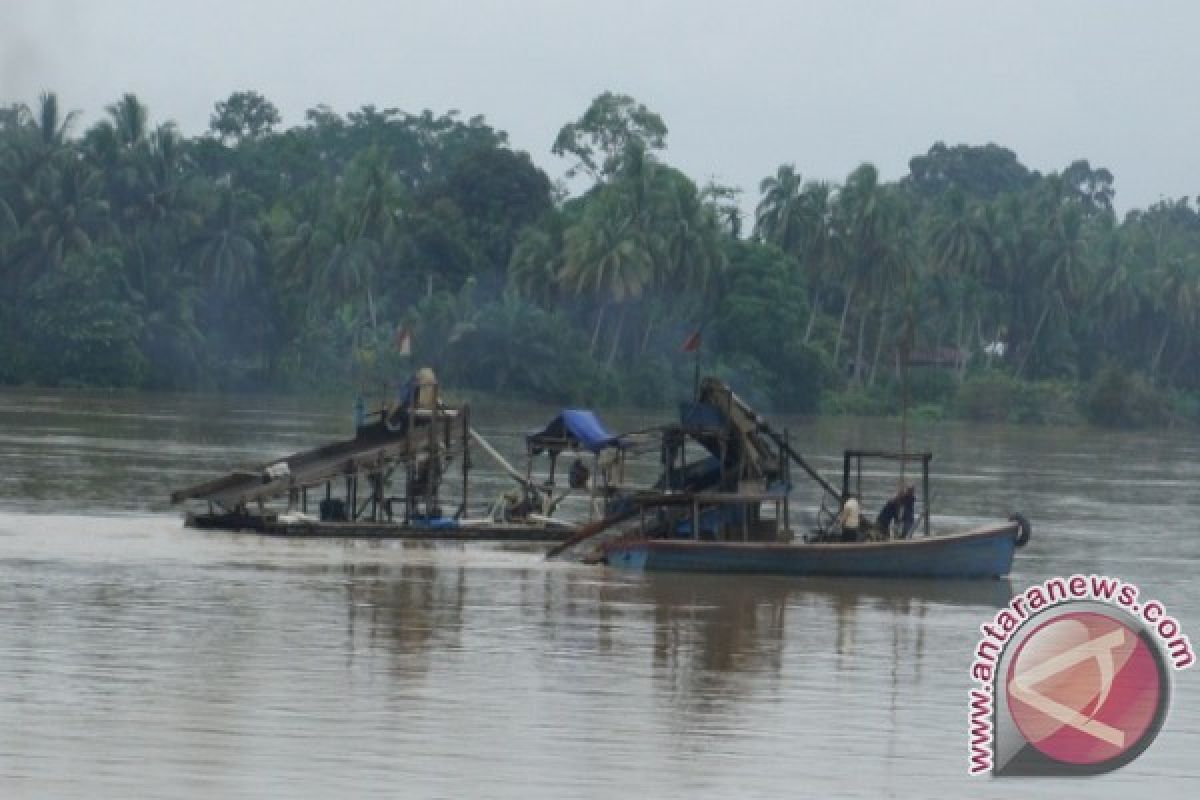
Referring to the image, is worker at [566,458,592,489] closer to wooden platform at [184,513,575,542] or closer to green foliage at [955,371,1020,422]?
wooden platform at [184,513,575,542]

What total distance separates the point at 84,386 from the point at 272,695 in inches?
3063

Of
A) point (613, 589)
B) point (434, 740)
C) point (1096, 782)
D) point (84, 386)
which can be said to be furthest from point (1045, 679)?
point (84, 386)

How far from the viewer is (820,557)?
32375 millimetres

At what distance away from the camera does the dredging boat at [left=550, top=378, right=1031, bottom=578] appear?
106 ft

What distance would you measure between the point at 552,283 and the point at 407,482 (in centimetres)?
6893

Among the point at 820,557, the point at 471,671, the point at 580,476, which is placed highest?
the point at 580,476

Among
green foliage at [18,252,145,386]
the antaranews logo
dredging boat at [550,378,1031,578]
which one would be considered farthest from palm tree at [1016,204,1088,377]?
the antaranews logo

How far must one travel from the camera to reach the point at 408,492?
122 feet

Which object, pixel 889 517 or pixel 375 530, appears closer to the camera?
pixel 889 517

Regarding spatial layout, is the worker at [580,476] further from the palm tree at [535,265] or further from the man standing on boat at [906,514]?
the palm tree at [535,265]

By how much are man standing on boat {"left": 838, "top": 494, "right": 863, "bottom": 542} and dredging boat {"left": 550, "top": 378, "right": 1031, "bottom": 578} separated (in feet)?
0.15

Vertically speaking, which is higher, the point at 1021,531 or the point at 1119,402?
the point at 1119,402

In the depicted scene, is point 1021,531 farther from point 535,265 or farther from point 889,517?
point 535,265

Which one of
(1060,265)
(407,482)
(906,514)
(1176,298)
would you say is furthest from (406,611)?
(1176,298)
